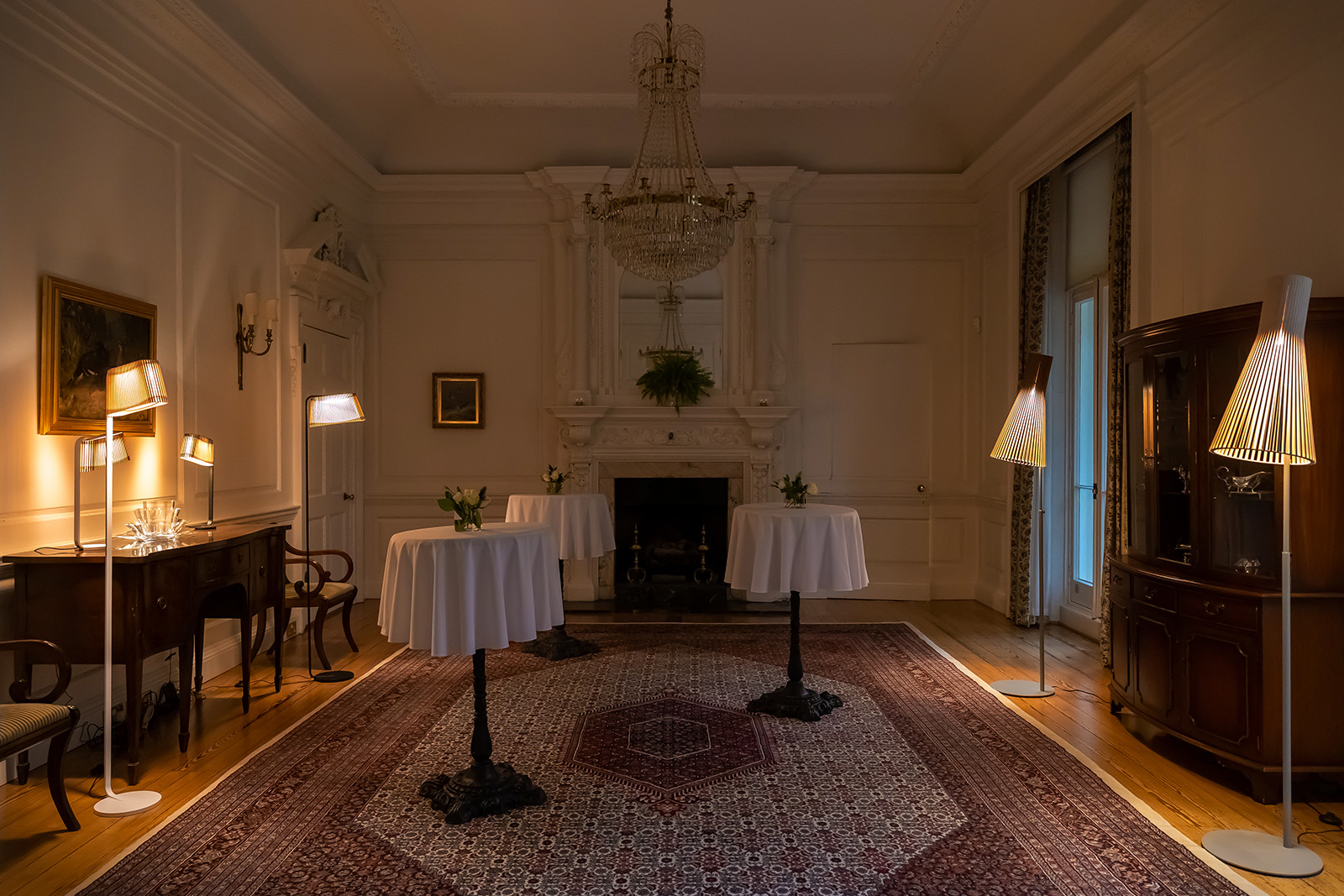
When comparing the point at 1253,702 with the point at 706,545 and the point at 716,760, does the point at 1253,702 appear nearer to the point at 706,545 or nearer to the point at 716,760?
the point at 716,760

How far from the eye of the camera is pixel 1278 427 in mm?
2943

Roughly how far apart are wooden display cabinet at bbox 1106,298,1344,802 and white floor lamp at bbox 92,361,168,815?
4371 millimetres

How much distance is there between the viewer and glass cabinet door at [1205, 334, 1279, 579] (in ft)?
11.5

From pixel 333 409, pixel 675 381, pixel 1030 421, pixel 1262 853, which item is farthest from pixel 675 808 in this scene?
pixel 675 381

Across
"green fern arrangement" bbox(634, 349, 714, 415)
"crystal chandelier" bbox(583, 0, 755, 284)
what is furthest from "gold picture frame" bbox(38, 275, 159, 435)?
"green fern arrangement" bbox(634, 349, 714, 415)

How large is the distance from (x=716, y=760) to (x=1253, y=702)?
7.24ft

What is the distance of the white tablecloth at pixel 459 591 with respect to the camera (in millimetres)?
3203

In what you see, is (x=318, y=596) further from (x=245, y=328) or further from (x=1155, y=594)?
→ (x=1155, y=594)

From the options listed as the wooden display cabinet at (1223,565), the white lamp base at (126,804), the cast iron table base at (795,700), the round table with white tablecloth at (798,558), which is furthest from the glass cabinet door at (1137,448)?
the white lamp base at (126,804)

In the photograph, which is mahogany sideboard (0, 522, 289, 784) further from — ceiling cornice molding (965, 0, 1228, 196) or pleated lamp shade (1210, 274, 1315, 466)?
ceiling cornice molding (965, 0, 1228, 196)

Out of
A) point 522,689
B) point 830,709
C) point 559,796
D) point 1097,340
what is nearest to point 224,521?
point 522,689

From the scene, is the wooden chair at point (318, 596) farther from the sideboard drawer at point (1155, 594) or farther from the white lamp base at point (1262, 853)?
the white lamp base at point (1262, 853)

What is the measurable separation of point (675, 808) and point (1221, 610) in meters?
2.41

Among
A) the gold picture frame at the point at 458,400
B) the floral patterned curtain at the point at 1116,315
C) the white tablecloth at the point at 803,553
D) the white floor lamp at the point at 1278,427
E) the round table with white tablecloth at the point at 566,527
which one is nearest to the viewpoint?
the white floor lamp at the point at 1278,427
